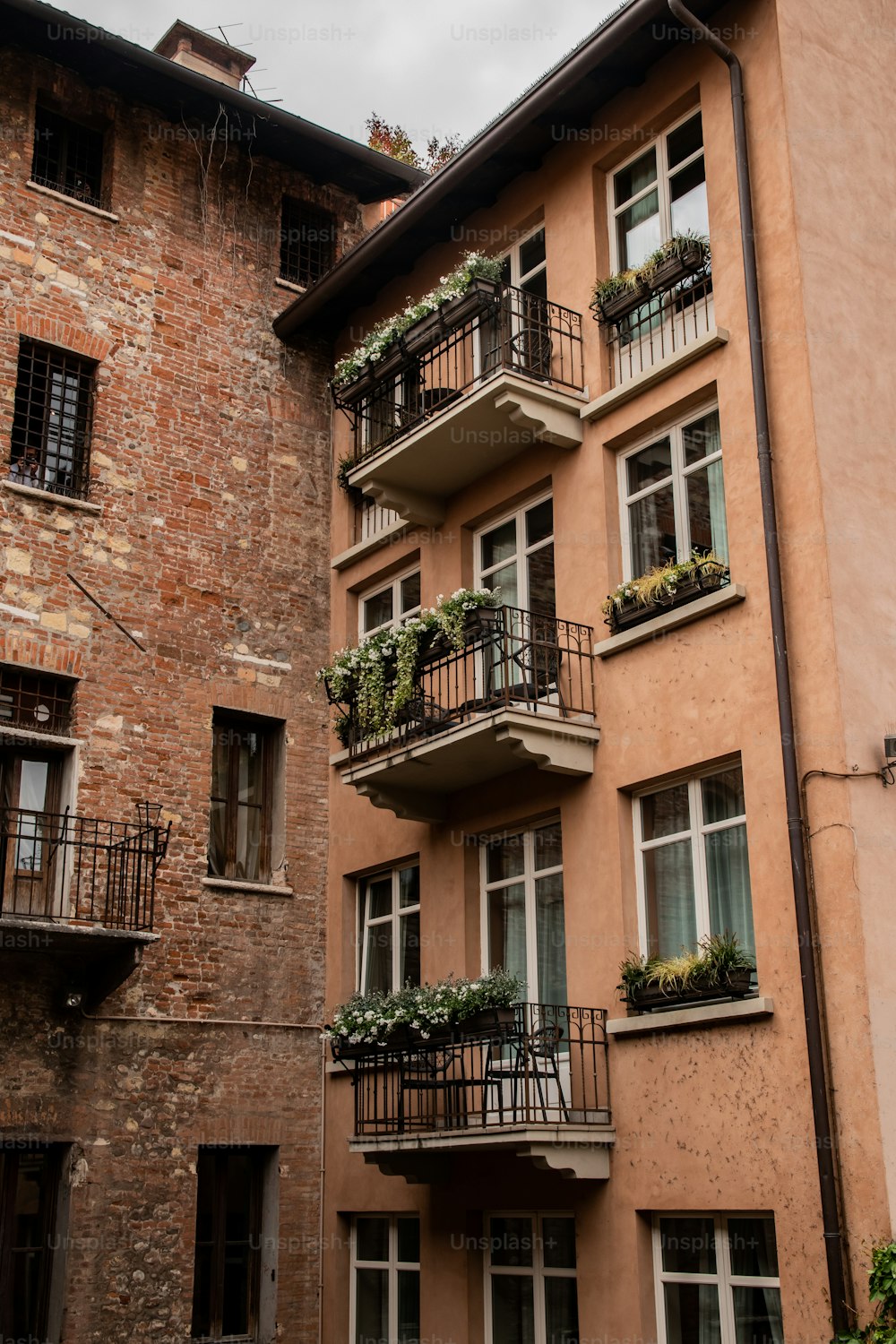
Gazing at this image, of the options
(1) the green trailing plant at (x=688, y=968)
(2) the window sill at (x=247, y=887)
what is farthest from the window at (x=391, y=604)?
(1) the green trailing plant at (x=688, y=968)

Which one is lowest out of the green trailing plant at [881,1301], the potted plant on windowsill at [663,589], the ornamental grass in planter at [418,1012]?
the green trailing plant at [881,1301]

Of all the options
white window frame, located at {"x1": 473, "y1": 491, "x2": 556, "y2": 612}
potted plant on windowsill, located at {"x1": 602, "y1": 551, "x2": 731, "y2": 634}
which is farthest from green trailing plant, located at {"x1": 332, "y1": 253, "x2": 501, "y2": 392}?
potted plant on windowsill, located at {"x1": 602, "y1": 551, "x2": 731, "y2": 634}

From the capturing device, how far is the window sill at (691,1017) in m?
10.6

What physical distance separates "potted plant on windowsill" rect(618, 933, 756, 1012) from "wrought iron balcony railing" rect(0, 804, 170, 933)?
484cm

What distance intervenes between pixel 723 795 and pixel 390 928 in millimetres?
A: 5191

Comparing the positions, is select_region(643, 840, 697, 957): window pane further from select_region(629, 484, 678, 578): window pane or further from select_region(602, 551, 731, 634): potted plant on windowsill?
select_region(629, 484, 678, 578): window pane

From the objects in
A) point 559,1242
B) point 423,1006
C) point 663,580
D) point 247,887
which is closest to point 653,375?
point 663,580

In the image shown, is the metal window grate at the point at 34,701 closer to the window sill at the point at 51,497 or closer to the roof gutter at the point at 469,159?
the window sill at the point at 51,497

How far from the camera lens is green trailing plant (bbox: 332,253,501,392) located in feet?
47.2

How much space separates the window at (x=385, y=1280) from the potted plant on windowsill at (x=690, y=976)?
13.8 feet

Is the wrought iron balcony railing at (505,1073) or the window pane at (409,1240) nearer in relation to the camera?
the wrought iron balcony railing at (505,1073)

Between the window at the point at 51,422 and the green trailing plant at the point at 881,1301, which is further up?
the window at the point at 51,422

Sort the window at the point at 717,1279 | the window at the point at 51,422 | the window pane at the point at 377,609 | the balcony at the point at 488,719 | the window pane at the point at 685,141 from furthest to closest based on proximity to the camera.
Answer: the window pane at the point at 377,609, the window at the point at 51,422, the window pane at the point at 685,141, the balcony at the point at 488,719, the window at the point at 717,1279

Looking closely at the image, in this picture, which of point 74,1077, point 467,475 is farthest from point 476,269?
point 74,1077
